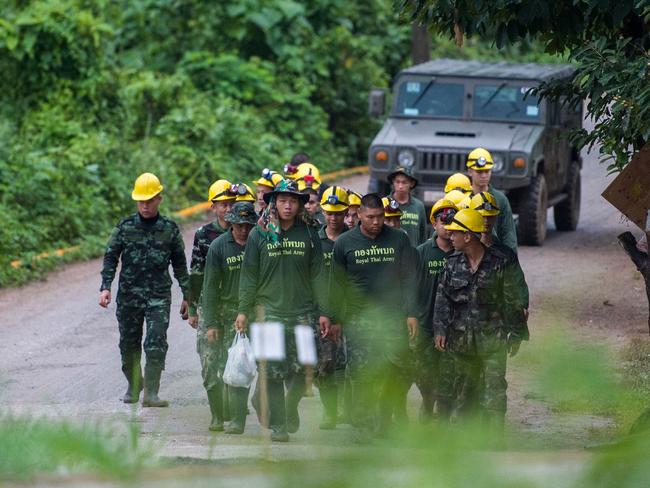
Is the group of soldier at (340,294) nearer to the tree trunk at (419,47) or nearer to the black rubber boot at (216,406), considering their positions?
the black rubber boot at (216,406)

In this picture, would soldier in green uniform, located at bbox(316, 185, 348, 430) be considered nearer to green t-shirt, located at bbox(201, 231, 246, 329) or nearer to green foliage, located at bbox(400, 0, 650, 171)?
green t-shirt, located at bbox(201, 231, 246, 329)

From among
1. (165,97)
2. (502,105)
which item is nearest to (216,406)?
(502,105)

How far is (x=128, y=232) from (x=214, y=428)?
5.96ft

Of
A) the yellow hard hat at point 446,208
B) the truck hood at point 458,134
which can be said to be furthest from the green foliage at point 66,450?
the truck hood at point 458,134

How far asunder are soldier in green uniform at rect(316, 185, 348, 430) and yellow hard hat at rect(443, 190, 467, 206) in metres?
0.75

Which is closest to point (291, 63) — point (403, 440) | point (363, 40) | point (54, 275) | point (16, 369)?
point (363, 40)

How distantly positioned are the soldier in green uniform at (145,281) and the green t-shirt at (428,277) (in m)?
1.89

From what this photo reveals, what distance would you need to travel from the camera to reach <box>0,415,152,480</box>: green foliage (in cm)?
204

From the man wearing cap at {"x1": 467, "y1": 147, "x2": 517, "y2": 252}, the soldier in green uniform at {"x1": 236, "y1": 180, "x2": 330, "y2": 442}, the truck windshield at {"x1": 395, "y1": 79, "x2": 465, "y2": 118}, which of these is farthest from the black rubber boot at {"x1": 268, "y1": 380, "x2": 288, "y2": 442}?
the truck windshield at {"x1": 395, "y1": 79, "x2": 465, "y2": 118}

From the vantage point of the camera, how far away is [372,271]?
28.1 feet

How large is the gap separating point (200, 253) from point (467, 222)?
92.2 inches

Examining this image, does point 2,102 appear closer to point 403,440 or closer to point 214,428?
Answer: point 214,428

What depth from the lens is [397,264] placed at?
8609 mm

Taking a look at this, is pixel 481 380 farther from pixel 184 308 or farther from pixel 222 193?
pixel 184 308
